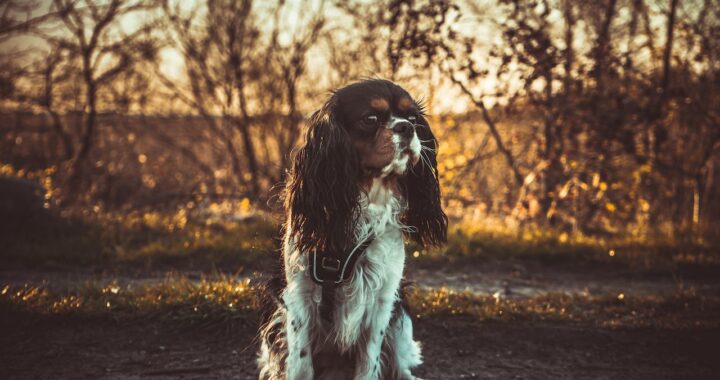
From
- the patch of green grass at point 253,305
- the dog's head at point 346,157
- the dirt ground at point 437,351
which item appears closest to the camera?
the dog's head at point 346,157

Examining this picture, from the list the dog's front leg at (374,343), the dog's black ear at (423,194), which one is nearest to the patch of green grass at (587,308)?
the dog's black ear at (423,194)

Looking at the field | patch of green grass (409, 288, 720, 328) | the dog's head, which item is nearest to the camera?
the dog's head

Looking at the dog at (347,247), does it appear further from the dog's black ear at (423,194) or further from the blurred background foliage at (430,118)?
the blurred background foliage at (430,118)

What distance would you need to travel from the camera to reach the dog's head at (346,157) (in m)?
2.87

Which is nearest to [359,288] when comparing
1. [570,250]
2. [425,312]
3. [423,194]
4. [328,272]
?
[328,272]

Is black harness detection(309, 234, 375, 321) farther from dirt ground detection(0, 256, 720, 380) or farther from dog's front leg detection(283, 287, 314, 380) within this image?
dirt ground detection(0, 256, 720, 380)

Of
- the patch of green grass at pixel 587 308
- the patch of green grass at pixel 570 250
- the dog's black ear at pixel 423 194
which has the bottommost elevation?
the patch of green grass at pixel 587 308

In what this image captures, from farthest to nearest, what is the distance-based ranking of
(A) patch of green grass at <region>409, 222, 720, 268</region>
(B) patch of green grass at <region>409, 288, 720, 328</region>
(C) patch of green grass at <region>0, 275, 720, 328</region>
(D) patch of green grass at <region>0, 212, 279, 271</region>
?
1. (A) patch of green grass at <region>409, 222, 720, 268</region>
2. (D) patch of green grass at <region>0, 212, 279, 271</region>
3. (B) patch of green grass at <region>409, 288, 720, 328</region>
4. (C) patch of green grass at <region>0, 275, 720, 328</region>

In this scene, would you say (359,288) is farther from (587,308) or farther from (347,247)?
(587,308)

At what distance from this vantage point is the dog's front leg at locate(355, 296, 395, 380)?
111 inches

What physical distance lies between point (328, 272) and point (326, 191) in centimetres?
47

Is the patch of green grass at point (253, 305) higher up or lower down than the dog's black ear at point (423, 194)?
lower down

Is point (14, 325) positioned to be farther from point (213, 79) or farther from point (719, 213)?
point (719, 213)

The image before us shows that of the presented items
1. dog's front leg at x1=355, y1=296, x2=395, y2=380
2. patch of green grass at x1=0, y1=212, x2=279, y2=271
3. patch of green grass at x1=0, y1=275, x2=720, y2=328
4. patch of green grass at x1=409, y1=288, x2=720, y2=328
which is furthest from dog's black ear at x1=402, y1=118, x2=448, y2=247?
patch of green grass at x1=0, y1=212, x2=279, y2=271
